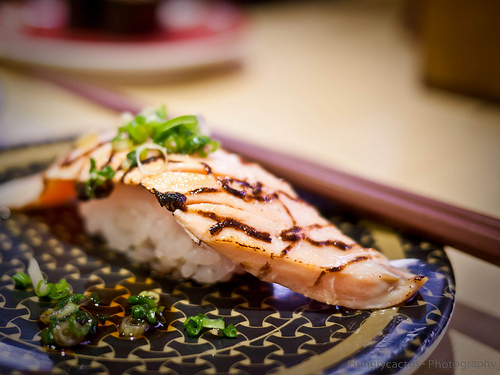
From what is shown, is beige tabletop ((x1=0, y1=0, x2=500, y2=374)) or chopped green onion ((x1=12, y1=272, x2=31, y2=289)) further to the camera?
beige tabletop ((x1=0, y1=0, x2=500, y2=374))

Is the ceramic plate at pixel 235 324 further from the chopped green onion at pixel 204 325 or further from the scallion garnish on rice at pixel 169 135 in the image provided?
the scallion garnish on rice at pixel 169 135

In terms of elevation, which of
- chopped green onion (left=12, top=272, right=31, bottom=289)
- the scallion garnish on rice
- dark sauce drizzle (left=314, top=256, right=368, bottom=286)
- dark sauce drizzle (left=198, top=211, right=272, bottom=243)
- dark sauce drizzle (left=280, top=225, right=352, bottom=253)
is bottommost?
chopped green onion (left=12, top=272, right=31, bottom=289)

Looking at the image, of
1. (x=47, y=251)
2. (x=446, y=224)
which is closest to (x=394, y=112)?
(x=446, y=224)

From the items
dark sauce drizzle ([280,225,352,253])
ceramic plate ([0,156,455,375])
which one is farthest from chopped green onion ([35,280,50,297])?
dark sauce drizzle ([280,225,352,253])

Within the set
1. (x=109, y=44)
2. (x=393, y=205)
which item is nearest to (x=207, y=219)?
(x=393, y=205)

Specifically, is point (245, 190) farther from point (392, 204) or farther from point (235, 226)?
point (392, 204)

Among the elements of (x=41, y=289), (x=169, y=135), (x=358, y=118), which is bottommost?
(x=41, y=289)

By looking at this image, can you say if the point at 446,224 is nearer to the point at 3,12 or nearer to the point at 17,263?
the point at 17,263

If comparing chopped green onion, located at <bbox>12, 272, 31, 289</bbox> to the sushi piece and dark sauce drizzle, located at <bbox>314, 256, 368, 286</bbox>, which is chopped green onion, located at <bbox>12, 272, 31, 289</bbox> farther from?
dark sauce drizzle, located at <bbox>314, 256, 368, 286</bbox>
